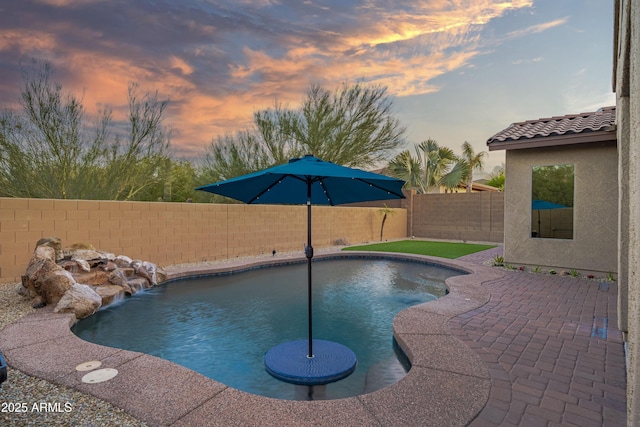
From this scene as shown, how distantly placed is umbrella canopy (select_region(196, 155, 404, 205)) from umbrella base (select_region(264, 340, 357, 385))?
180cm

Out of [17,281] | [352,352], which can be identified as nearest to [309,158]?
[352,352]

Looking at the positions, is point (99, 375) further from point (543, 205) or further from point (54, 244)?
point (543, 205)

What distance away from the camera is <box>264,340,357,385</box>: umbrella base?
3.44m

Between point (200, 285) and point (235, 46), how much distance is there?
8155 mm

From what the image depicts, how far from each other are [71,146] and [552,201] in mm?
12941

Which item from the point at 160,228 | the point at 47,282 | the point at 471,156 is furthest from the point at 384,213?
the point at 471,156

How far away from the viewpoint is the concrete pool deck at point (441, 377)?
244 cm

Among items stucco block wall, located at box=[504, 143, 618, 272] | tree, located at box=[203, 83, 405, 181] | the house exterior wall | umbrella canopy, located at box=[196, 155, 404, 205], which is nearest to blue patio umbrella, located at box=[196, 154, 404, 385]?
umbrella canopy, located at box=[196, 155, 404, 205]

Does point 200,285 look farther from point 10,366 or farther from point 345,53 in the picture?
point 345,53

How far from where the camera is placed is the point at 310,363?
3703 mm

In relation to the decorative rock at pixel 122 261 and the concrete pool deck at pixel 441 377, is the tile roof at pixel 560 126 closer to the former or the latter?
the concrete pool deck at pixel 441 377

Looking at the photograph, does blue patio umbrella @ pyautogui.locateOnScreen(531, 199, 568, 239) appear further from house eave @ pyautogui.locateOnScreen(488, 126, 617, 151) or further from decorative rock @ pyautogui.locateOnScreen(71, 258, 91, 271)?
decorative rock @ pyautogui.locateOnScreen(71, 258, 91, 271)

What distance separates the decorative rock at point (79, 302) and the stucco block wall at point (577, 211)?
8888 millimetres

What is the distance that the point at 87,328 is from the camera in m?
4.98
